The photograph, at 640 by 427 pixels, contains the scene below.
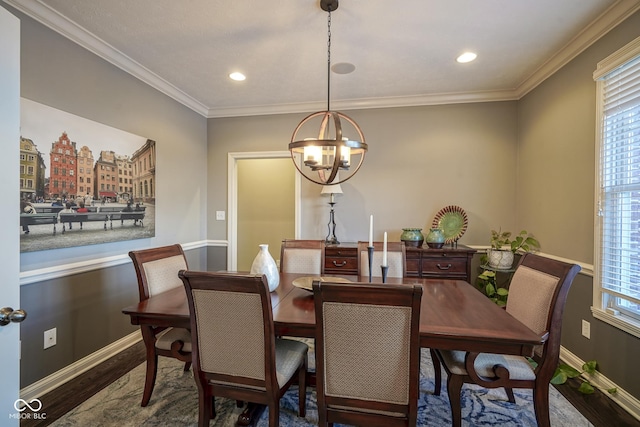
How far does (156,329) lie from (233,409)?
2.36 ft

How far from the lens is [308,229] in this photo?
12.5 ft

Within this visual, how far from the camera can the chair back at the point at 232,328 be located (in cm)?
132

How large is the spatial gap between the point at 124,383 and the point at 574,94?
424cm

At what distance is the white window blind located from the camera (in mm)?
1861

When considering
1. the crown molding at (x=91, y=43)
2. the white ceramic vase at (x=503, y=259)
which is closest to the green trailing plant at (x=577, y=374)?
the white ceramic vase at (x=503, y=259)

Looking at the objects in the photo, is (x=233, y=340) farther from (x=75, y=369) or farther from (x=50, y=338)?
(x=75, y=369)

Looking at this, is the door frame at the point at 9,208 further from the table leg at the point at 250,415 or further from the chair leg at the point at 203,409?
the table leg at the point at 250,415

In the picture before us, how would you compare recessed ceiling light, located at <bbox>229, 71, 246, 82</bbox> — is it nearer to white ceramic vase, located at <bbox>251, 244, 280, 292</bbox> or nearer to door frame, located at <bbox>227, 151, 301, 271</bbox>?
door frame, located at <bbox>227, 151, 301, 271</bbox>

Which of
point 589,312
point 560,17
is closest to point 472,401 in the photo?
point 589,312

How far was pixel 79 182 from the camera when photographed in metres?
2.23

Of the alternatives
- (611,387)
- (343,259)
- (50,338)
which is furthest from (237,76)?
(611,387)

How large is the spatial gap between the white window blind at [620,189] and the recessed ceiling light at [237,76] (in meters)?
2.97

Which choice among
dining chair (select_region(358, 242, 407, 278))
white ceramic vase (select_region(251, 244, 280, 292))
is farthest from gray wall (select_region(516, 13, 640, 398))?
white ceramic vase (select_region(251, 244, 280, 292))

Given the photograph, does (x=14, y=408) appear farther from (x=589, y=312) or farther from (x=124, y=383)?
(x=589, y=312)
